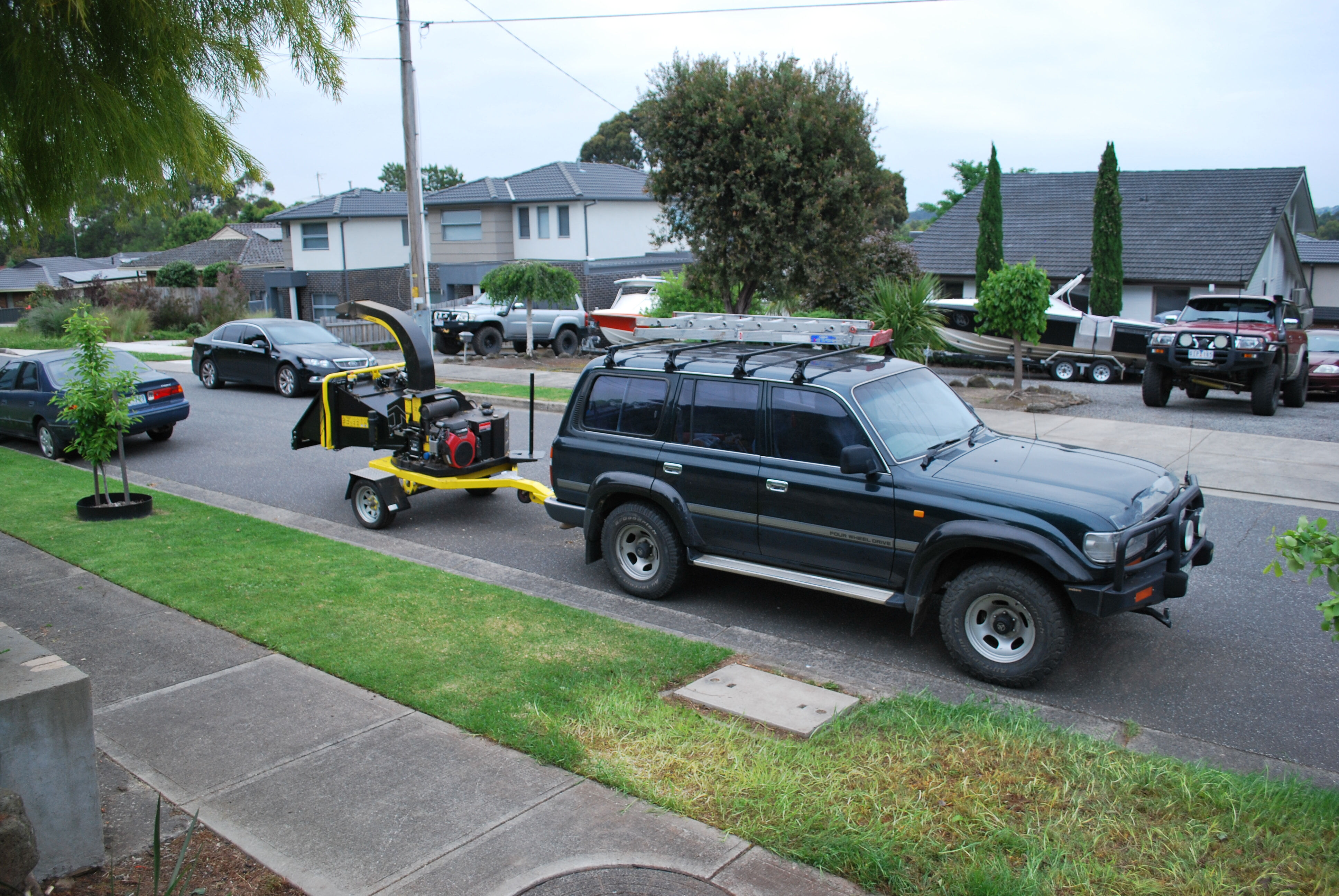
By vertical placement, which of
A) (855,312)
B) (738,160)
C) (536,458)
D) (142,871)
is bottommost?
(142,871)

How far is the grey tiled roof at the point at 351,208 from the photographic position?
39781mm

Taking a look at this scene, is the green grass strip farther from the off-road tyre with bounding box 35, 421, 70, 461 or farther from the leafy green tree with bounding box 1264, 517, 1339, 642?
the leafy green tree with bounding box 1264, 517, 1339, 642

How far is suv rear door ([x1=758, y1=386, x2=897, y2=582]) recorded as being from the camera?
6.09 meters

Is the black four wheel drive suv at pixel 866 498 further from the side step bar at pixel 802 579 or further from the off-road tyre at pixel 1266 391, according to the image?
the off-road tyre at pixel 1266 391

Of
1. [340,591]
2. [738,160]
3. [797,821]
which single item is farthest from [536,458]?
[738,160]

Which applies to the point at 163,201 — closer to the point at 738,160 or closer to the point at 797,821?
the point at 797,821

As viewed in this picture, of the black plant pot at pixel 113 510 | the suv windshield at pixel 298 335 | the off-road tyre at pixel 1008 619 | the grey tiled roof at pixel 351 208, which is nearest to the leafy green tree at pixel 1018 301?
the off-road tyre at pixel 1008 619

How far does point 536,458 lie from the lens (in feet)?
31.3

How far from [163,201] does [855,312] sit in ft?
59.9

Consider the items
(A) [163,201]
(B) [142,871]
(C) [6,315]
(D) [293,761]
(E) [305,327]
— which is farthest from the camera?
(C) [6,315]

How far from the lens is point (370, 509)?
9.62 metres

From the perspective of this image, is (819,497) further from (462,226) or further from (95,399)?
(462,226)

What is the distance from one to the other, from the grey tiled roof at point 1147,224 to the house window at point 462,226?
16707 mm

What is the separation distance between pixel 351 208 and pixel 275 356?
2290cm
